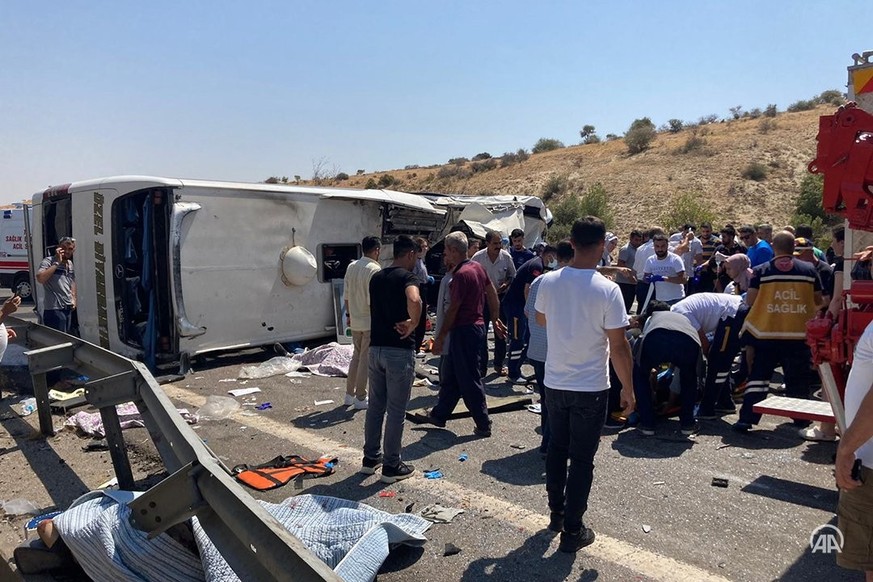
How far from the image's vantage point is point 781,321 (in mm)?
6156

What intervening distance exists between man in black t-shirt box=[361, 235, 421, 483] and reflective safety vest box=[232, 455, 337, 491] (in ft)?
1.31

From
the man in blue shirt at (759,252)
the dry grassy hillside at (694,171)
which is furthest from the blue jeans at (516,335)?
the dry grassy hillside at (694,171)

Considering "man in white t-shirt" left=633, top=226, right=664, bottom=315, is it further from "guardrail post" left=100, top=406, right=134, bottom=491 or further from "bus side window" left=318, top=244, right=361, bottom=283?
"guardrail post" left=100, top=406, right=134, bottom=491

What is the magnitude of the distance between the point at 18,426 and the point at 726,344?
734 cm

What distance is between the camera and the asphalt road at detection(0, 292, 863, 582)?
382 centimetres

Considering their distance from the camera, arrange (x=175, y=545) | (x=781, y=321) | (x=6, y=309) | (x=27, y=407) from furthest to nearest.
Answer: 1. (x=27, y=407)
2. (x=781, y=321)
3. (x=6, y=309)
4. (x=175, y=545)

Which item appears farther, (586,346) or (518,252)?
(518,252)

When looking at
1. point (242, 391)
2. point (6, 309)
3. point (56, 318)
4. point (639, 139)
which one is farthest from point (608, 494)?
point (639, 139)

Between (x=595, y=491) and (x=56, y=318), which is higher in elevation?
(x=56, y=318)

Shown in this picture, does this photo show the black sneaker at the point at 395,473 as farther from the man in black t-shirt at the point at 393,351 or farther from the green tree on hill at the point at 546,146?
the green tree on hill at the point at 546,146

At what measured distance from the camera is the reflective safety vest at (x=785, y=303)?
614 cm

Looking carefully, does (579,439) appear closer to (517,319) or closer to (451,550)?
(451,550)

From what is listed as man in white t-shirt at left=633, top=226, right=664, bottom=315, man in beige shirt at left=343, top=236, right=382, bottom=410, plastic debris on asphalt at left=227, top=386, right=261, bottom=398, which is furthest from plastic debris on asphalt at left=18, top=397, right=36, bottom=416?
man in white t-shirt at left=633, top=226, right=664, bottom=315

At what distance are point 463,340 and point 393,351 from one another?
1308mm
